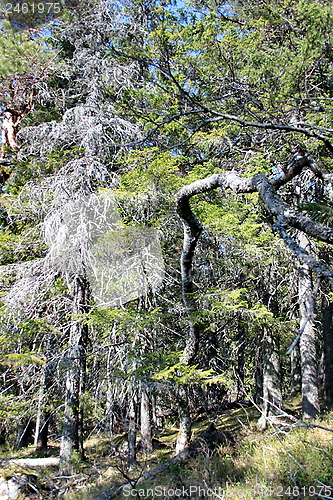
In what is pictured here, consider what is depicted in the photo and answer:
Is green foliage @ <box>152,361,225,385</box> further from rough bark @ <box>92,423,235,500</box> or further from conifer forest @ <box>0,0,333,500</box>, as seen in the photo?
rough bark @ <box>92,423,235,500</box>

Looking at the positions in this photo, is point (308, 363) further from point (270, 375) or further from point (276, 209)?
point (276, 209)

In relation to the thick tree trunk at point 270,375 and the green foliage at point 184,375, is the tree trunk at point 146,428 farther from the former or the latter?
the green foliage at point 184,375

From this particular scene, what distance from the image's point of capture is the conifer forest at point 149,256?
588 centimetres

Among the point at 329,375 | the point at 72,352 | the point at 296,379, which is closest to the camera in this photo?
the point at 72,352

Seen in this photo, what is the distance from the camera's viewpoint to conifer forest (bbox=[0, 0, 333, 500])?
588 centimetres

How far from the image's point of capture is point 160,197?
7.73m

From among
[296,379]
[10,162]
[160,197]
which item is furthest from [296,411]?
[10,162]

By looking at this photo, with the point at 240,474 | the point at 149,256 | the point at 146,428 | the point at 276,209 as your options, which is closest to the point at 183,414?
the point at 240,474

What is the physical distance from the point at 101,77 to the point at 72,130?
92.9 inches

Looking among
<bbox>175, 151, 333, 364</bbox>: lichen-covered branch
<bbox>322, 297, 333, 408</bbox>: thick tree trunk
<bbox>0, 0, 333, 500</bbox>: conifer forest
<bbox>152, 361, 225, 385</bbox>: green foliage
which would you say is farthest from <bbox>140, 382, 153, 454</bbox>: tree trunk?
<bbox>175, 151, 333, 364</bbox>: lichen-covered branch

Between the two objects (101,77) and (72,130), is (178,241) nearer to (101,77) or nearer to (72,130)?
(72,130)

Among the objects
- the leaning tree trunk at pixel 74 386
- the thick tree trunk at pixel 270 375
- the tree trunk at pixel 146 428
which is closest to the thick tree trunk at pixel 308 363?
the thick tree trunk at pixel 270 375

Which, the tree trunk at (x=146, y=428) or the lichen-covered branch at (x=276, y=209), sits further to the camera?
the tree trunk at (x=146, y=428)

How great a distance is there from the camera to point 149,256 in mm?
7133
